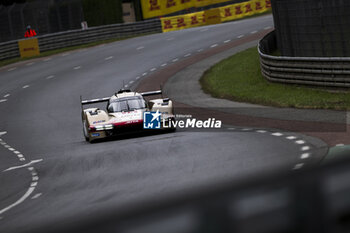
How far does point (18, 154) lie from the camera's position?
1775cm

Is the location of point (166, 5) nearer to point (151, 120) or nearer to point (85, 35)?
point (85, 35)

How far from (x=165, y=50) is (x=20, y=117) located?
52.5 feet

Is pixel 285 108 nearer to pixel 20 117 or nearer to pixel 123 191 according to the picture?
pixel 123 191

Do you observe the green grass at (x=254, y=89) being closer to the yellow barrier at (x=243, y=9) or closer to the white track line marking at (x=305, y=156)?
the white track line marking at (x=305, y=156)

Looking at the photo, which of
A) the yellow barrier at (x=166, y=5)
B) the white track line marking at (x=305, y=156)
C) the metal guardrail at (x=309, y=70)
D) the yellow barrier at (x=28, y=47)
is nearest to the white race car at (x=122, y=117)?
the metal guardrail at (x=309, y=70)

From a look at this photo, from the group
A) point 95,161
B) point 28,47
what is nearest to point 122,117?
point 95,161

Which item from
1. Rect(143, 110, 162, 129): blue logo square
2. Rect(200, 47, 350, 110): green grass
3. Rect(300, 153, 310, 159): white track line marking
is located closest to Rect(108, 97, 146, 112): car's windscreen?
Rect(143, 110, 162, 129): blue logo square

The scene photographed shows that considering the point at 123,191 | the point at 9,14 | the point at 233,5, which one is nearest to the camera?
the point at 123,191

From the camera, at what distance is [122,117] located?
17.7 meters

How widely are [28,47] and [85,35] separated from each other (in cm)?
452

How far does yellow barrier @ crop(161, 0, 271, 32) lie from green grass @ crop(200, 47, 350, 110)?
16985mm

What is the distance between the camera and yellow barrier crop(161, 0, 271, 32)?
164 feet

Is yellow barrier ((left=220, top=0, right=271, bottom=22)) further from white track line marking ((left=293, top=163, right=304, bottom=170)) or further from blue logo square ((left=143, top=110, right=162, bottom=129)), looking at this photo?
white track line marking ((left=293, top=163, right=304, bottom=170))

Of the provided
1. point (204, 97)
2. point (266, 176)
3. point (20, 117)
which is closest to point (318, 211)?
point (266, 176)
